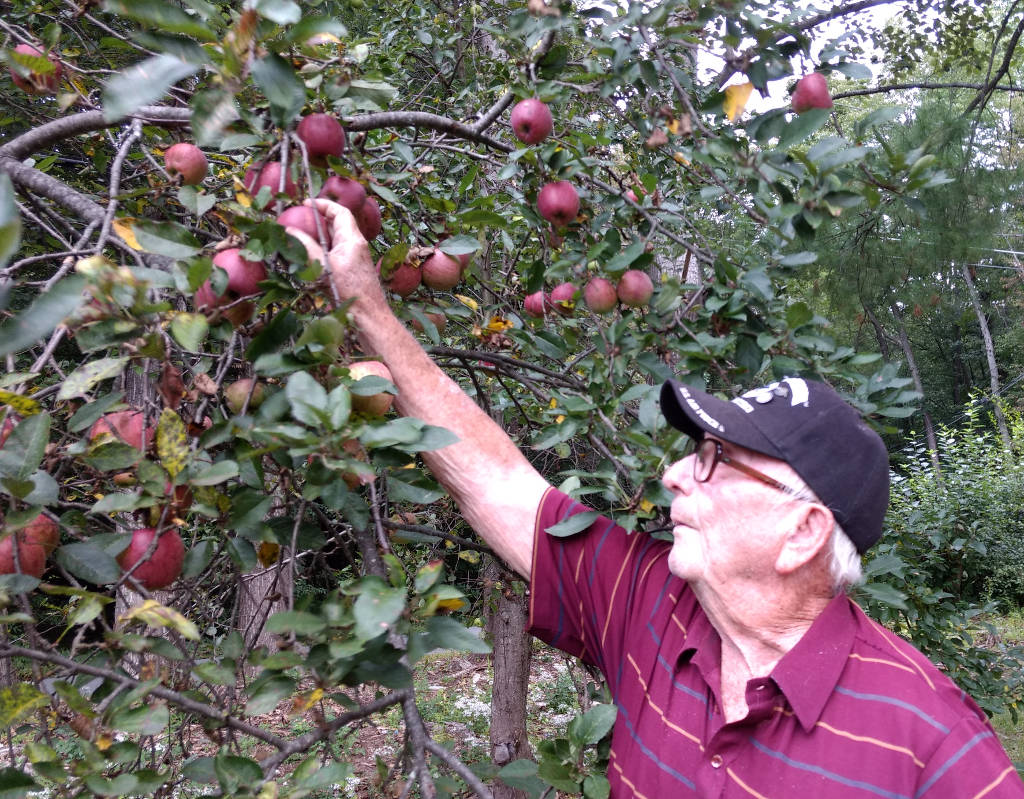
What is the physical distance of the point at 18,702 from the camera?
0.88 metres

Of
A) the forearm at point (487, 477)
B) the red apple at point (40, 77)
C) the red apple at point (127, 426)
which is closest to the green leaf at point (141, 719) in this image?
the red apple at point (127, 426)

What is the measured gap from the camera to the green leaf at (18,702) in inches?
34.2

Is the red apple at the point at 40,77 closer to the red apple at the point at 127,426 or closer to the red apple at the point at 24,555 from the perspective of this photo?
the red apple at the point at 127,426

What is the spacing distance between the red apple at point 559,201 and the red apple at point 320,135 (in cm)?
52

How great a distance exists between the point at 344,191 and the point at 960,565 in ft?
18.9

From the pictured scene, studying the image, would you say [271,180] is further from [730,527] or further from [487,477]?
[730,527]

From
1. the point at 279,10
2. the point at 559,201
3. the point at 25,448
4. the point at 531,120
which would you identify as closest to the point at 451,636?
the point at 25,448

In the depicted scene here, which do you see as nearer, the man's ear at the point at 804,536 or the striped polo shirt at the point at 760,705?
the striped polo shirt at the point at 760,705

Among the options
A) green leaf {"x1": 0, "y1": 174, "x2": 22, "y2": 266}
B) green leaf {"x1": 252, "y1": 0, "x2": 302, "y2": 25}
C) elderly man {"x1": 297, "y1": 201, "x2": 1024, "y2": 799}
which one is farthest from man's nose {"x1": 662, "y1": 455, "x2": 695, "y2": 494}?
green leaf {"x1": 0, "y1": 174, "x2": 22, "y2": 266}

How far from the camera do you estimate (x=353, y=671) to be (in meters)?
0.90

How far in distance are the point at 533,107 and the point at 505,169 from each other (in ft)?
0.52

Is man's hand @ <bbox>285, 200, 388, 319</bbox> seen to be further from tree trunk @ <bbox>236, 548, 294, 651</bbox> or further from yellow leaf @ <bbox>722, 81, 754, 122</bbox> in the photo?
yellow leaf @ <bbox>722, 81, 754, 122</bbox>

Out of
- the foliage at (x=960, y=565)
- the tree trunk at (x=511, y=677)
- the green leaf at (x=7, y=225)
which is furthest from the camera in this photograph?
the tree trunk at (x=511, y=677)

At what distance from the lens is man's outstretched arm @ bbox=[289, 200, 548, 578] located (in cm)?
140
